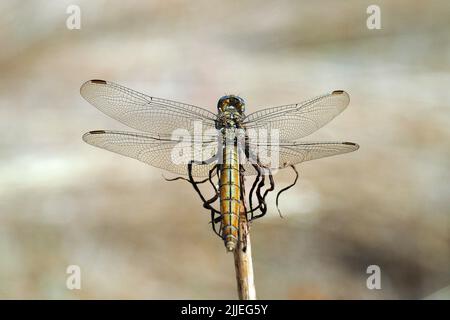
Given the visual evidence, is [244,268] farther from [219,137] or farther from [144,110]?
[144,110]

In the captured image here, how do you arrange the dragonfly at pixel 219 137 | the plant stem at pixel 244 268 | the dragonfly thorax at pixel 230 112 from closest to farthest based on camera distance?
the plant stem at pixel 244 268 → the dragonfly at pixel 219 137 → the dragonfly thorax at pixel 230 112

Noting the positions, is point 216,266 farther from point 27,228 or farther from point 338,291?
point 27,228

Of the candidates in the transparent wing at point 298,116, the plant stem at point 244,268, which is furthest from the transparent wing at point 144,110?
the plant stem at point 244,268

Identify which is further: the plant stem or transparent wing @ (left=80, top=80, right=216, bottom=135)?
transparent wing @ (left=80, top=80, right=216, bottom=135)

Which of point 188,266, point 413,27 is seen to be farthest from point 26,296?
point 413,27

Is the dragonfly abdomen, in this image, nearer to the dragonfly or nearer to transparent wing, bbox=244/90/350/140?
the dragonfly

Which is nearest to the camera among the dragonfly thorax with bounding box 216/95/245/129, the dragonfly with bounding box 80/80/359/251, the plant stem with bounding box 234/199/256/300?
the plant stem with bounding box 234/199/256/300

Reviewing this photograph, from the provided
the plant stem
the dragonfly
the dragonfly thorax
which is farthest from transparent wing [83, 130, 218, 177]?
the plant stem

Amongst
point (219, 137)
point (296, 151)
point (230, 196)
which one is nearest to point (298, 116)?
point (296, 151)

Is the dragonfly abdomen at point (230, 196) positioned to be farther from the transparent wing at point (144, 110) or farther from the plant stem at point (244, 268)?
the transparent wing at point (144, 110)
